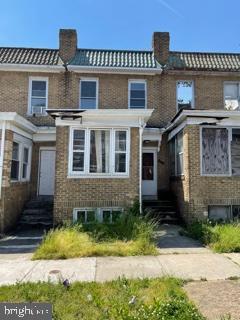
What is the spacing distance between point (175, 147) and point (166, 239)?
16.1ft

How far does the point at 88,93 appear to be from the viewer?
15.4 meters

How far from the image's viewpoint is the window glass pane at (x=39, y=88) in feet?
50.1

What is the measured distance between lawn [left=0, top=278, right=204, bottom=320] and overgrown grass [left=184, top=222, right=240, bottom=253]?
10.1ft

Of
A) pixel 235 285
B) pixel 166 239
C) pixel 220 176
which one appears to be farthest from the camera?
pixel 220 176

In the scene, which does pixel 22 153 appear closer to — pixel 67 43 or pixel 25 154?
pixel 25 154

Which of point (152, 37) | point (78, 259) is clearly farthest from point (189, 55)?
point (78, 259)

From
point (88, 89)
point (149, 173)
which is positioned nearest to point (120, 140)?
point (149, 173)

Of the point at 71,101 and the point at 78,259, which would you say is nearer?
the point at 78,259

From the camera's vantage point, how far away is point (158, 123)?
15078mm

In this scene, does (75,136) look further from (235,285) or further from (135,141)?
(235,285)

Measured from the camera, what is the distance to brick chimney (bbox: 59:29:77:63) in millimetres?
15844

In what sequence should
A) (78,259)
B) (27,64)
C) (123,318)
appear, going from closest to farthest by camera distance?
(123,318), (78,259), (27,64)

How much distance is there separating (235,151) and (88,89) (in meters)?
7.78

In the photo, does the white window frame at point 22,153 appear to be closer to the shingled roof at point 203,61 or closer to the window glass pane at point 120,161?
the window glass pane at point 120,161
